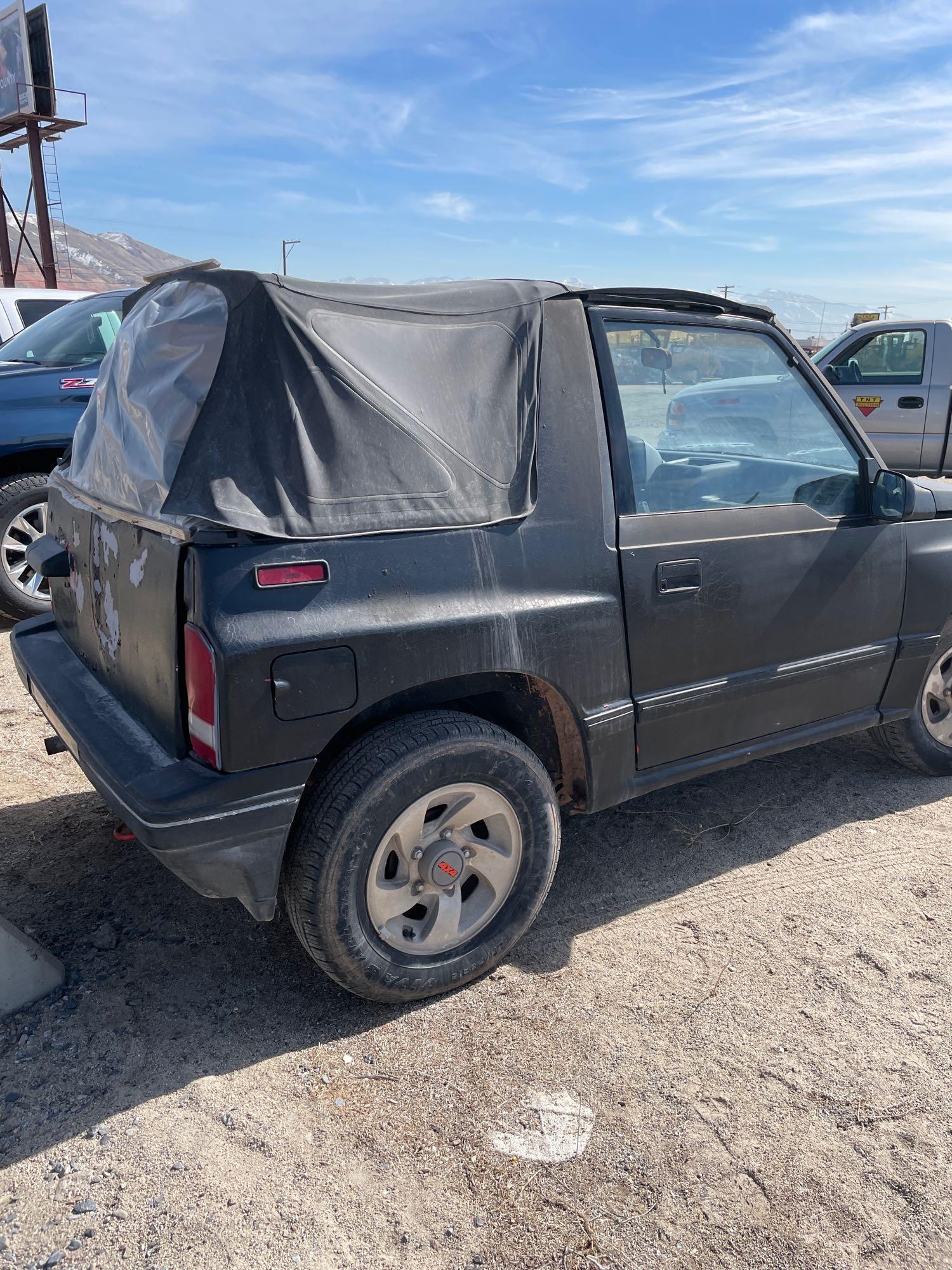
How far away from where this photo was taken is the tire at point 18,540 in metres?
5.69

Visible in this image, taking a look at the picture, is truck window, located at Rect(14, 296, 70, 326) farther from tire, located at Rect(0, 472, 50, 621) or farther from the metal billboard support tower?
the metal billboard support tower

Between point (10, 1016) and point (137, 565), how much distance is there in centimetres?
126

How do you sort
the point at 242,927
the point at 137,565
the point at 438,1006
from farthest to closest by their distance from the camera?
1. the point at 242,927
2. the point at 438,1006
3. the point at 137,565

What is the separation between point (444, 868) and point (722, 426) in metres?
1.83

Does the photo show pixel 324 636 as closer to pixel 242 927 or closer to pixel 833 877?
pixel 242 927

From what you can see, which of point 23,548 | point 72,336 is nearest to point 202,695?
point 23,548

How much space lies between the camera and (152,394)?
2.63 meters

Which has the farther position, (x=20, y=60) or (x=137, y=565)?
(x=20, y=60)

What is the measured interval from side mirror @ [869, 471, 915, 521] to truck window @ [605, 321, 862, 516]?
0.20ft

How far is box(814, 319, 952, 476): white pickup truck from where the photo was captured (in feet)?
30.0

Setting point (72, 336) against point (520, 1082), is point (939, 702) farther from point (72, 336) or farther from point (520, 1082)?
point (72, 336)

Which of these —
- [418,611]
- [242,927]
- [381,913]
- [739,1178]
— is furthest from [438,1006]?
[418,611]

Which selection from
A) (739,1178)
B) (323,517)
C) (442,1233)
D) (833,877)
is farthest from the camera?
(833,877)

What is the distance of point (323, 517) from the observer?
7.50ft
